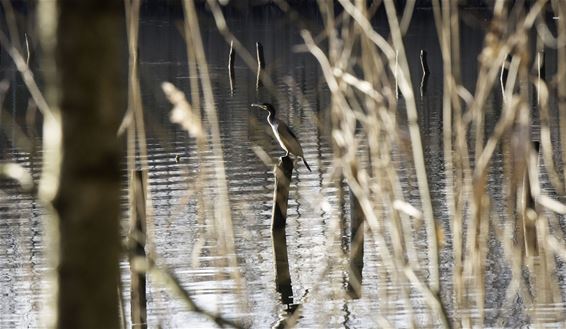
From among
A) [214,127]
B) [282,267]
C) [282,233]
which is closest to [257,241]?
[282,233]

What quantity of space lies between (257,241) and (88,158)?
10.4 meters

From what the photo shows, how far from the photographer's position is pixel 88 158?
0.96 meters

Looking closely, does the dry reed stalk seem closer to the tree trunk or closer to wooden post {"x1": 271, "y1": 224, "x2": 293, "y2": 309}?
the tree trunk

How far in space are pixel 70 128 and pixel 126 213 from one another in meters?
11.6

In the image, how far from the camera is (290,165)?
32.3 feet

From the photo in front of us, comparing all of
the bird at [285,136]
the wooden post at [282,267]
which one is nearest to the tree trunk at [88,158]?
the wooden post at [282,267]

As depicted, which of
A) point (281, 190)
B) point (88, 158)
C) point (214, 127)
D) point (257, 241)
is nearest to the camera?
point (88, 158)

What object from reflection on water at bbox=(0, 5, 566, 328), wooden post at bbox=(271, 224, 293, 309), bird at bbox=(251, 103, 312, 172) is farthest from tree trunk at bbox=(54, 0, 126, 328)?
bird at bbox=(251, 103, 312, 172)

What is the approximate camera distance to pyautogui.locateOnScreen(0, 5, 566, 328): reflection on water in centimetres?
468

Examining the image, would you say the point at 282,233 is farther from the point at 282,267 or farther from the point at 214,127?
the point at 214,127

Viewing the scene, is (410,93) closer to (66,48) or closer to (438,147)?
(66,48)

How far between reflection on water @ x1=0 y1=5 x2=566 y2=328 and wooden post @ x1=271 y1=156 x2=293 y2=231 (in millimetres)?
197

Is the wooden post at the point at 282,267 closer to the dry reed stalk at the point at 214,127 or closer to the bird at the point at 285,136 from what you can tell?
the bird at the point at 285,136

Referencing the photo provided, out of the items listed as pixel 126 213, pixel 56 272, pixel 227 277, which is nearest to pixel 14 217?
pixel 126 213
